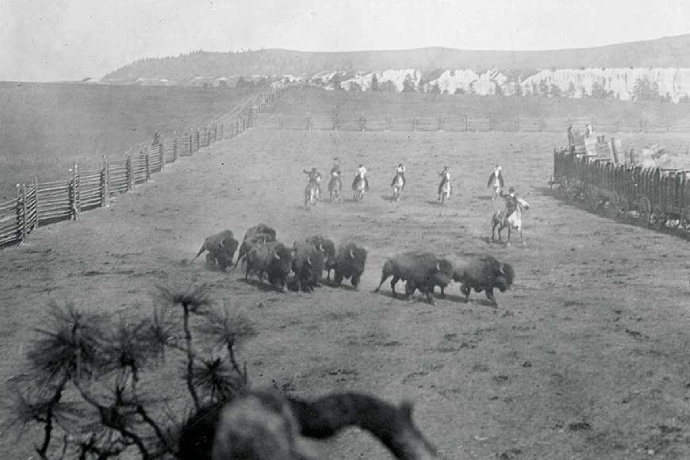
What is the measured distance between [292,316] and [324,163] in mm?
21555

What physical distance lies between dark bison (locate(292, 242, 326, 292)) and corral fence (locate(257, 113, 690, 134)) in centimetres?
3268

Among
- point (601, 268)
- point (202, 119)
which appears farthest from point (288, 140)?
point (601, 268)

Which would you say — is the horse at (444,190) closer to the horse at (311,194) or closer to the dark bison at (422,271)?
the horse at (311,194)

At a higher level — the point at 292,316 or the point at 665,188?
the point at 665,188

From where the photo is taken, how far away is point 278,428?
270 cm

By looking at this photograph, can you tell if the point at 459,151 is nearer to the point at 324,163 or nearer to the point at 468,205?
the point at 324,163

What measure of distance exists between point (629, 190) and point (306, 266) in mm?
11817

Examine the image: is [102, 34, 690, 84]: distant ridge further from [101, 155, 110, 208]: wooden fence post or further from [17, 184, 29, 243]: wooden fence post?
[17, 184, 29, 243]: wooden fence post

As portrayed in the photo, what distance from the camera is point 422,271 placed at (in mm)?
12016

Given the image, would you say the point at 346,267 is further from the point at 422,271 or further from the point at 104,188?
the point at 104,188

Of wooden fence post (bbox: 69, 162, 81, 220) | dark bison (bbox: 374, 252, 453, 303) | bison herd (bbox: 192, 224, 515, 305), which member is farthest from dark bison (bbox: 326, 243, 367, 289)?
wooden fence post (bbox: 69, 162, 81, 220)

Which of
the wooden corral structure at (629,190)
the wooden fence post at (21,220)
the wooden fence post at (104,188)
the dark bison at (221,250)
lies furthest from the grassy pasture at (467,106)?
the dark bison at (221,250)

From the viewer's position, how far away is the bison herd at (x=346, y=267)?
12.0 metres

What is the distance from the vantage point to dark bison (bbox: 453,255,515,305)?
11.9 meters
